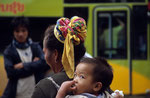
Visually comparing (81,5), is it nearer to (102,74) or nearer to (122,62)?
(122,62)

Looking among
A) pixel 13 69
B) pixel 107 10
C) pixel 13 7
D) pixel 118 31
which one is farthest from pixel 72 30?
pixel 118 31

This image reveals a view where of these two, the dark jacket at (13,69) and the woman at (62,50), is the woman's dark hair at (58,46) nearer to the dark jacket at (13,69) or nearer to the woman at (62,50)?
the woman at (62,50)

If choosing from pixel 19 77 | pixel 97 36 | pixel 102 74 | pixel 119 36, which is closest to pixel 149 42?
pixel 119 36

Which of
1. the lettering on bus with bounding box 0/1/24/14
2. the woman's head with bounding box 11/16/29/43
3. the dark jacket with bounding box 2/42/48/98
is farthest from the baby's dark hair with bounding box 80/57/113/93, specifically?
the lettering on bus with bounding box 0/1/24/14

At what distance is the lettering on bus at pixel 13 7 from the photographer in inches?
279

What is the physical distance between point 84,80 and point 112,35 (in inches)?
225

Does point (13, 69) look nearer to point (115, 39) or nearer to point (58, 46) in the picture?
point (58, 46)

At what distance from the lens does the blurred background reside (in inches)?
285

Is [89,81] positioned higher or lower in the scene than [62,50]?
lower

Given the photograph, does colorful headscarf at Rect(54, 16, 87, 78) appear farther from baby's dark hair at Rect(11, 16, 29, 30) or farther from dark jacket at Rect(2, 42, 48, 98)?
baby's dark hair at Rect(11, 16, 29, 30)

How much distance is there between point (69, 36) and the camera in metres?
2.11

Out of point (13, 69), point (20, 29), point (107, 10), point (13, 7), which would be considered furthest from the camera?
point (107, 10)

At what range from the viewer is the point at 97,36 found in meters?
7.39

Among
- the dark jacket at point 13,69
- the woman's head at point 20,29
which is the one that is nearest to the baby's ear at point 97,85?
the dark jacket at point 13,69
